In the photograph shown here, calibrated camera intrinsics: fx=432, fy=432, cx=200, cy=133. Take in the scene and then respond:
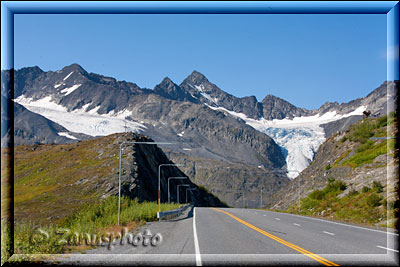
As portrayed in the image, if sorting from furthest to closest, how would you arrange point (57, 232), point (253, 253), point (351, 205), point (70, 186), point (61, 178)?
point (61, 178), point (70, 186), point (351, 205), point (57, 232), point (253, 253)

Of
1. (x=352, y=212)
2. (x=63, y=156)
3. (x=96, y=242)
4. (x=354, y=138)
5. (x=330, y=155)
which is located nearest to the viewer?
(x=96, y=242)

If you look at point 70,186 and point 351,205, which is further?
point 70,186

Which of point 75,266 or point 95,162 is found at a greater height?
point 95,162

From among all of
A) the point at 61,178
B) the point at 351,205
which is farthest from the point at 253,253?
the point at 61,178

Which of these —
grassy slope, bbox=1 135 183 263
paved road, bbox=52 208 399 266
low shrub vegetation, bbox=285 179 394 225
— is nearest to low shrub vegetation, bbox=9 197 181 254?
grassy slope, bbox=1 135 183 263

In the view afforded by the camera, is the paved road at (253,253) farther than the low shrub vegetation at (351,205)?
No

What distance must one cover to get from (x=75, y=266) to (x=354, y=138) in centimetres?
→ 8508

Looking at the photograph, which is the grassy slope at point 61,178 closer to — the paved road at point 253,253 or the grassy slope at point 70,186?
the grassy slope at point 70,186

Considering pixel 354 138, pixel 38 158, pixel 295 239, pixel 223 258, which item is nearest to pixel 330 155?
pixel 354 138

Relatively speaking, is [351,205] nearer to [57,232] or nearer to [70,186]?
[57,232]

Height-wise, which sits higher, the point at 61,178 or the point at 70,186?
the point at 61,178

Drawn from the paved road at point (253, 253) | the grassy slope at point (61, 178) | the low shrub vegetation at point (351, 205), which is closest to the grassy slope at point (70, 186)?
the grassy slope at point (61, 178)

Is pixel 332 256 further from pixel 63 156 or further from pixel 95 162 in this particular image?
pixel 63 156

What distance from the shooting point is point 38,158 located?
120 meters
